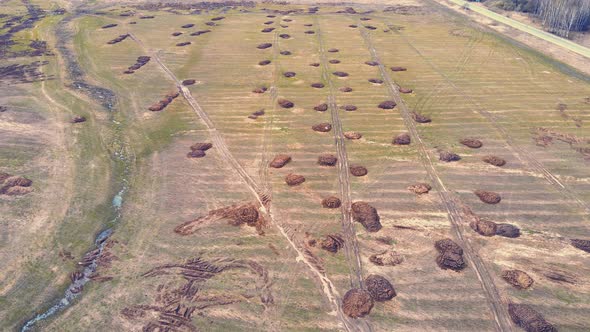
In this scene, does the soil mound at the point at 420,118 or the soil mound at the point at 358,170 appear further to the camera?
the soil mound at the point at 420,118

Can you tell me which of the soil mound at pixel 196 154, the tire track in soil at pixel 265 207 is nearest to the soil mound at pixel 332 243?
the tire track in soil at pixel 265 207

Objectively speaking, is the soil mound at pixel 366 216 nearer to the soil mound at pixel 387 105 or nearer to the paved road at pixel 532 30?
the soil mound at pixel 387 105

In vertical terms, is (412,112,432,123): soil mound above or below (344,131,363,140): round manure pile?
above

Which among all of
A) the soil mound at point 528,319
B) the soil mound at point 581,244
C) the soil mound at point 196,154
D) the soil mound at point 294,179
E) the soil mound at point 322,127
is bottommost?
the soil mound at point 528,319

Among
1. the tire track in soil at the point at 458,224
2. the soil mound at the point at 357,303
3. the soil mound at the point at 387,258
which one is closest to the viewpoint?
the soil mound at the point at 357,303

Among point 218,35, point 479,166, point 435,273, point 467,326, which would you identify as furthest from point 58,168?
point 218,35

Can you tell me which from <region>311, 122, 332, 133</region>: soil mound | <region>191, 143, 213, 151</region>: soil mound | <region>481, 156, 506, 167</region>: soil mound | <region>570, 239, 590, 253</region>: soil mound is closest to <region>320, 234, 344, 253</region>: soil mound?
<region>311, 122, 332, 133</region>: soil mound

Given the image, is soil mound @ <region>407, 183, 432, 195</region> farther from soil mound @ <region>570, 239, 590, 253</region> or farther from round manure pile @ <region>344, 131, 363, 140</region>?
soil mound @ <region>570, 239, 590, 253</region>
